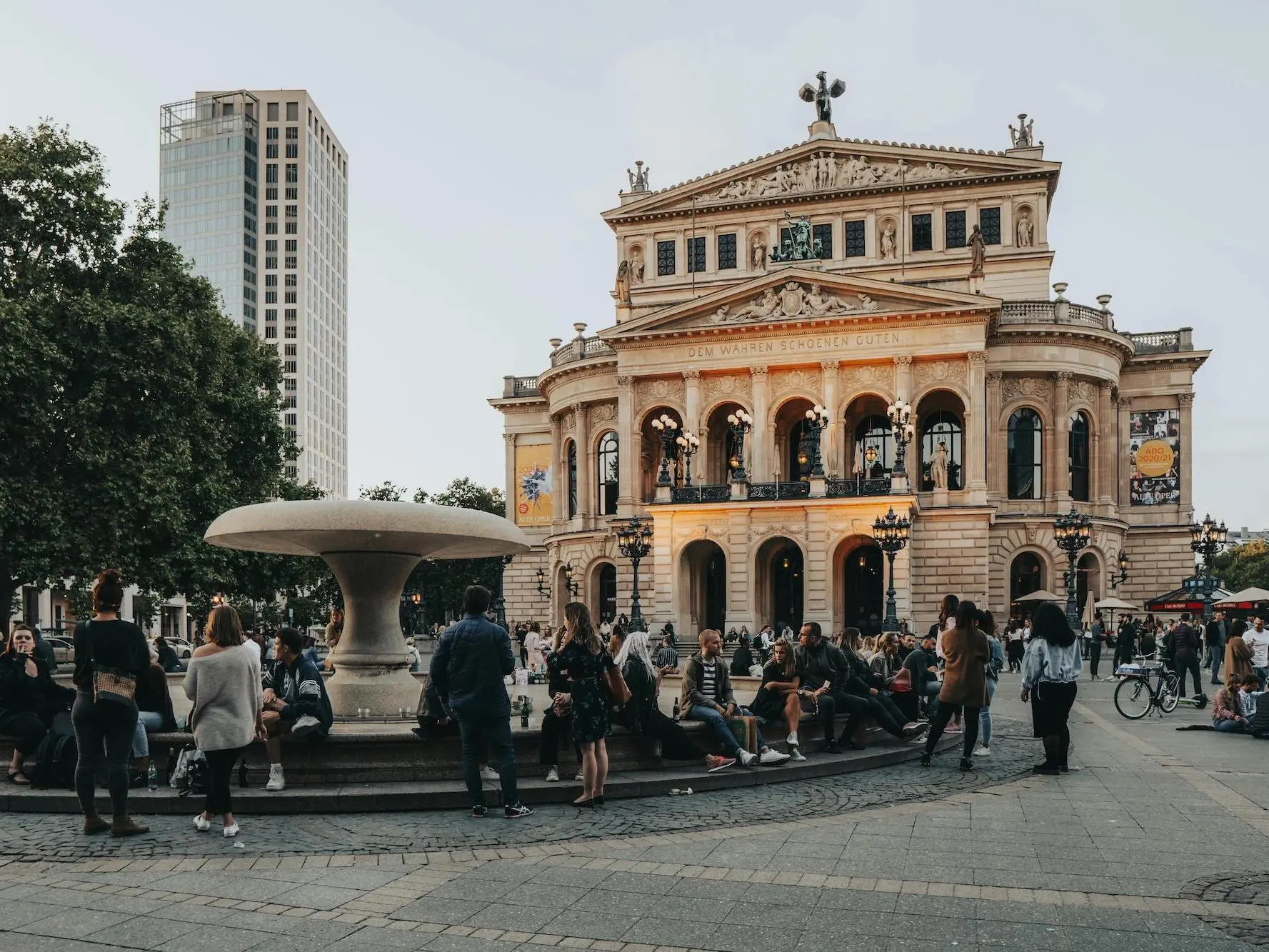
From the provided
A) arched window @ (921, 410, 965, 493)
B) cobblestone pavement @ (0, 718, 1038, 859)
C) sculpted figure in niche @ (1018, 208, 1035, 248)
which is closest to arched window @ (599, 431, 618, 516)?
arched window @ (921, 410, 965, 493)

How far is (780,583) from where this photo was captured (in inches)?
1837

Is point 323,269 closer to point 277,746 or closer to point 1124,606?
point 1124,606

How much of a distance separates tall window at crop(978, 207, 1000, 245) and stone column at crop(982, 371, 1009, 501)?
769cm

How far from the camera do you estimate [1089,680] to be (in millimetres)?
28641

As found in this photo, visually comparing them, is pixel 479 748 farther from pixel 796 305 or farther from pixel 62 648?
pixel 62 648

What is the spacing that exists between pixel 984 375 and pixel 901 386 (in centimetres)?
335

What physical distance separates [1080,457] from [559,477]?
2275 centimetres

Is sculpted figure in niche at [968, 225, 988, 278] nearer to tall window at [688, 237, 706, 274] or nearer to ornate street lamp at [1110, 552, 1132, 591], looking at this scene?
tall window at [688, 237, 706, 274]

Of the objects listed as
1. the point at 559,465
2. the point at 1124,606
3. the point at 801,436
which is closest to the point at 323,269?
the point at 559,465

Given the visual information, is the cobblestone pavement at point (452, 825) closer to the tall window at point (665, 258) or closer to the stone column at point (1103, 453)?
the stone column at point (1103, 453)

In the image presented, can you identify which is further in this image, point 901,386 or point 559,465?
point 559,465

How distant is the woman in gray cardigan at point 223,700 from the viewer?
25.5ft

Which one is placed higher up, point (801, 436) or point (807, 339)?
point (807, 339)

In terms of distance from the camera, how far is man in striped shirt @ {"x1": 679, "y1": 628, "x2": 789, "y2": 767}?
1068 cm
